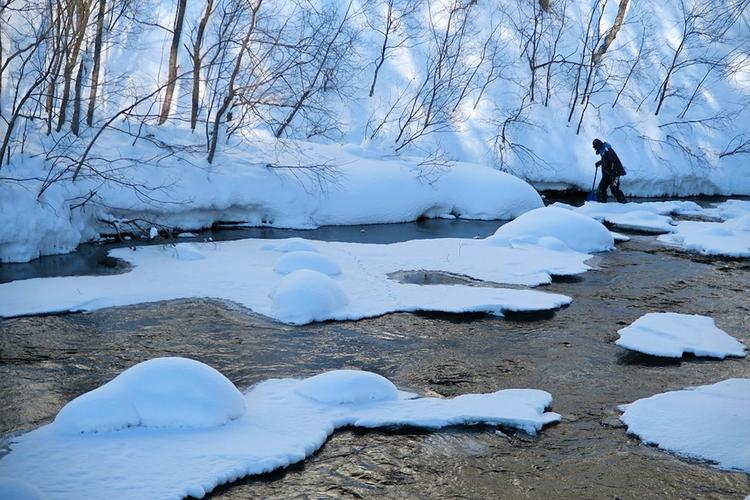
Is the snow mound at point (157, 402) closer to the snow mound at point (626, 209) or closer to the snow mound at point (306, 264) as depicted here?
the snow mound at point (306, 264)

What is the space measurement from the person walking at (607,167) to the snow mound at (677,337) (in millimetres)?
9312

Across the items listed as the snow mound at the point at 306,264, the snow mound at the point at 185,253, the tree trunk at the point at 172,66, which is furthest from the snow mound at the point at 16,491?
the tree trunk at the point at 172,66

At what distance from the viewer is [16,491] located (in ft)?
12.9

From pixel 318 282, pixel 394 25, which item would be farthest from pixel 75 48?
pixel 394 25

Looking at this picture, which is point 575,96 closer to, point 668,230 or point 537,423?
point 668,230

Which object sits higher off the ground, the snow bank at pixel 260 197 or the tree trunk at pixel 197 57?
the tree trunk at pixel 197 57

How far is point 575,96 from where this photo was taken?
2392cm

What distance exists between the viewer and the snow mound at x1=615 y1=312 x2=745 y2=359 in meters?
7.81

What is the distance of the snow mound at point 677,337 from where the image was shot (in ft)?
25.6

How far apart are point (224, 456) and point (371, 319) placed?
12.4 ft

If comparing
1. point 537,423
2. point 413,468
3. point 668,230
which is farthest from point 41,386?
point 668,230

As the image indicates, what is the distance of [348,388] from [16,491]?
2.83 m

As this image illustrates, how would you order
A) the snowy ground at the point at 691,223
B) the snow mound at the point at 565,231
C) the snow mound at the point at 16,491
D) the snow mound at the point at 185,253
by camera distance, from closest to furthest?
the snow mound at the point at 16,491, the snow mound at the point at 185,253, the snow mound at the point at 565,231, the snowy ground at the point at 691,223

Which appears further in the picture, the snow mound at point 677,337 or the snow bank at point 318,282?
the snow bank at point 318,282
